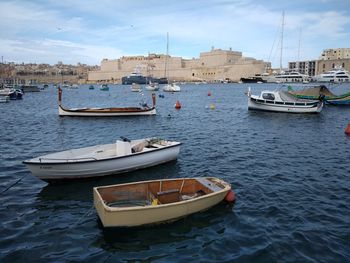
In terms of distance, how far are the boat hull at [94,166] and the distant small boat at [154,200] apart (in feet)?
10.7

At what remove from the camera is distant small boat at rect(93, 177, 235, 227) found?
31.9 feet

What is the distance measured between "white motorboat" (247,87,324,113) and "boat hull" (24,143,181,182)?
Result: 2609cm

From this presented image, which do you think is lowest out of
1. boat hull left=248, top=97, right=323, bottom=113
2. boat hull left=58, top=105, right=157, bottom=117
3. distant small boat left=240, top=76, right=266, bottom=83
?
boat hull left=58, top=105, right=157, bottom=117

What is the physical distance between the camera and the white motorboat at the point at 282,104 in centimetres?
3803

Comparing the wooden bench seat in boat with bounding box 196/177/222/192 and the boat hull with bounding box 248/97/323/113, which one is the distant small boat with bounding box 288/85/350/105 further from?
the wooden bench seat in boat with bounding box 196/177/222/192

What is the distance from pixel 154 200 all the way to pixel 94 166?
4490mm

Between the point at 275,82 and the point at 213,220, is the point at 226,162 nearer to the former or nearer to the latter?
the point at 213,220

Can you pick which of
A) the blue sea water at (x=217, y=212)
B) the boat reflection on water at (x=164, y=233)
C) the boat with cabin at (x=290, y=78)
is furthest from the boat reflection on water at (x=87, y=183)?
the boat with cabin at (x=290, y=78)

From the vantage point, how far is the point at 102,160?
46.9 feet

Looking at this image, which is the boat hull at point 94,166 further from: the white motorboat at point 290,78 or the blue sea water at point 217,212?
the white motorboat at point 290,78

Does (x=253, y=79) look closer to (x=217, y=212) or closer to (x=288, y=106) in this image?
(x=288, y=106)

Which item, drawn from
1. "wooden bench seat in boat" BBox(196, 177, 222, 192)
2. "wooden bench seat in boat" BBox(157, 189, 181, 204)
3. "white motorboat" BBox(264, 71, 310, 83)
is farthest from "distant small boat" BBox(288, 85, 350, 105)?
"white motorboat" BBox(264, 71, 310, 83)

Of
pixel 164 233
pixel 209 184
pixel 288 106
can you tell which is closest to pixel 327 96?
pixel 288 106

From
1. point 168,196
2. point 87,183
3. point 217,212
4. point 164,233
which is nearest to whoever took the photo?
point 164,233
